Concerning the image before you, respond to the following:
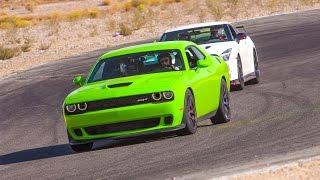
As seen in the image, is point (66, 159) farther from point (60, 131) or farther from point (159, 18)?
→ point (159, 18)

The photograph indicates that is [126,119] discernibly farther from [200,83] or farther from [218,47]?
[218,47]

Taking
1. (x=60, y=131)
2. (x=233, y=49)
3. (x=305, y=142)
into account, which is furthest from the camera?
(x=233, y=49)

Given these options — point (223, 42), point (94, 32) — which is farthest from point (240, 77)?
point (94, 32)

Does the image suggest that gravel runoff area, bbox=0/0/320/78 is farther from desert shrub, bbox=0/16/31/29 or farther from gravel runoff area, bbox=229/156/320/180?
gravel runoff area, bbox=229/156/320/180

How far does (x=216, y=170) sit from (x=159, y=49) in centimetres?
454

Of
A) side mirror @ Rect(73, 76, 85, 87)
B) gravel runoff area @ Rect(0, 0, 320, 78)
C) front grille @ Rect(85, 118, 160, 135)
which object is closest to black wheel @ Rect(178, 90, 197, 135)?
front grille @ Rect(85, 118, 160, 135)

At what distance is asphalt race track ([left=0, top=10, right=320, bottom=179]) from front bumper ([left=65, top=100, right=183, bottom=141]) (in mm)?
209

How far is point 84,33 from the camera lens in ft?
164

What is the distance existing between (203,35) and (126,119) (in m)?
7.68

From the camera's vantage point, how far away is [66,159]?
12750 millimetres

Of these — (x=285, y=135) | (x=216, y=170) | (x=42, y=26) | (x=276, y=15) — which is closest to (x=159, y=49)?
(x=285, y=135)

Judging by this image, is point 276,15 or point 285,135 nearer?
point 285,135

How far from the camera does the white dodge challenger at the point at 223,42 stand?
1972 cm

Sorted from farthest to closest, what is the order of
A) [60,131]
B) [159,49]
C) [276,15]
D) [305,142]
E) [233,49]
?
[276,15] → [233,49] → [60,131] → [159,49] → [305,142]
